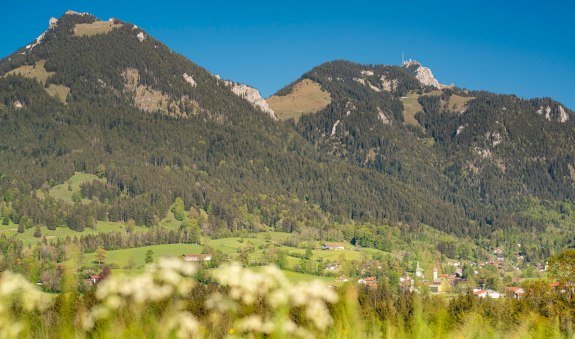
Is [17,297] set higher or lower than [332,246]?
higher

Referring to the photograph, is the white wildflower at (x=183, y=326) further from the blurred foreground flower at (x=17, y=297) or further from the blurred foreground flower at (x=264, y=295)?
the blurred foreground flower at (x=17, y=297)

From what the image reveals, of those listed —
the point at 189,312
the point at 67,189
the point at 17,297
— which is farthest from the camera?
the point at 67,189

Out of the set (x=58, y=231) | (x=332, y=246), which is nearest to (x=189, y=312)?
(x=58, y=231)

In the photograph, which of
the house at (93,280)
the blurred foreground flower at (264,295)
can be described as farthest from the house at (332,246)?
the blurred foreground flower at (264,295)

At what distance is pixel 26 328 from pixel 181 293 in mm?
1346

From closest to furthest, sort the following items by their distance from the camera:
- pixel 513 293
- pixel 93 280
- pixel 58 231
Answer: pixel 93 280 → pixel 513 293 → pixel 58 231

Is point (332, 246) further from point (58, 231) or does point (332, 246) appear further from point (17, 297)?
point (17, 297)

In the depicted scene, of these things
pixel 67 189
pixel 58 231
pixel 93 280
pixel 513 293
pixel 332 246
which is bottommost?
pixel 332 246

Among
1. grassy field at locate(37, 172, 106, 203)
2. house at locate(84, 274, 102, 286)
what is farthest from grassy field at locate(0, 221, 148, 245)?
house at locate(84, 274, 102, 286)

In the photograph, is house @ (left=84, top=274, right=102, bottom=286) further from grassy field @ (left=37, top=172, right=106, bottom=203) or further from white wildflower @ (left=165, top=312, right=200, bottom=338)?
grassy field @ (left=37, top=172, right=106, bottom=203)

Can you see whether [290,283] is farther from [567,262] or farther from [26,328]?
[567,262]

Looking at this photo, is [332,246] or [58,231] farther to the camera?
[332,246]

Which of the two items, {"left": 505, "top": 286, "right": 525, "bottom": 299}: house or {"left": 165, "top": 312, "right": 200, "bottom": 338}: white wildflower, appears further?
{"left": 505, "top": 286, "right": 525, "bottom": 299}: house

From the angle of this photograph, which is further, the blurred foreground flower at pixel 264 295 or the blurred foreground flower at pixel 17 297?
the blurred foreground flower at pixel 264 295
